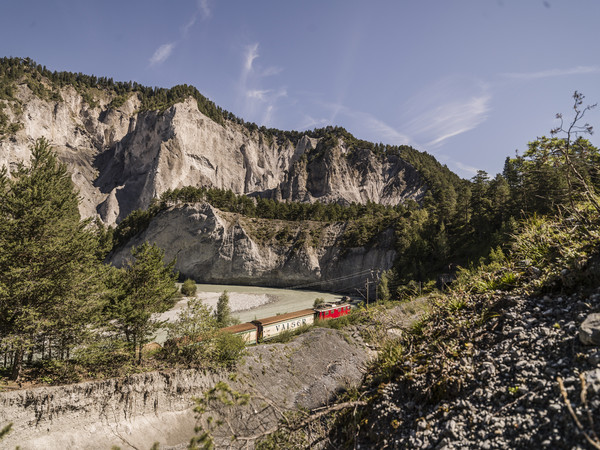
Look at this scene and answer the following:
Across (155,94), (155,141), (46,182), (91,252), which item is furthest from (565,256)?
(155,94)

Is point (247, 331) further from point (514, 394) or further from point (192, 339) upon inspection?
point (514, 394)

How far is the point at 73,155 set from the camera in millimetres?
122688

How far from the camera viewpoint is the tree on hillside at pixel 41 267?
45.9ft

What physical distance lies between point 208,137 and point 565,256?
446 feet

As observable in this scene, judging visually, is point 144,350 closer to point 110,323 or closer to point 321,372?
point 110,323

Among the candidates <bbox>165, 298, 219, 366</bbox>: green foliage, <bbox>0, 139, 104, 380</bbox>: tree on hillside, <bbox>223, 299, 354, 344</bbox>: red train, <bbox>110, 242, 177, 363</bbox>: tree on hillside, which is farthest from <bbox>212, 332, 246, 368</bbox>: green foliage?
<bbox>0, 139, 104, 380</bbox>: tree on hillside

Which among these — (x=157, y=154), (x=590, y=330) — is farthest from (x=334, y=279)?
(x=157, y=154)

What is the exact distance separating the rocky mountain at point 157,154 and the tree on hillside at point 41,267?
101642 millimetres

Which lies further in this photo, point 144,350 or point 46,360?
point 144,350

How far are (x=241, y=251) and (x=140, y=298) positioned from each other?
184 feet

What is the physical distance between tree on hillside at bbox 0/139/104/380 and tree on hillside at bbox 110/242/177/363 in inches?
54.6

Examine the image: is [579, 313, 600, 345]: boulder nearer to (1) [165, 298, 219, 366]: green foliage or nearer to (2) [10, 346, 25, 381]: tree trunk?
(1) [165, 298, 219, 366]: green foliage

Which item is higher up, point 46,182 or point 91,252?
point 46,182

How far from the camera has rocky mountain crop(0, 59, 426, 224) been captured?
111500mm
